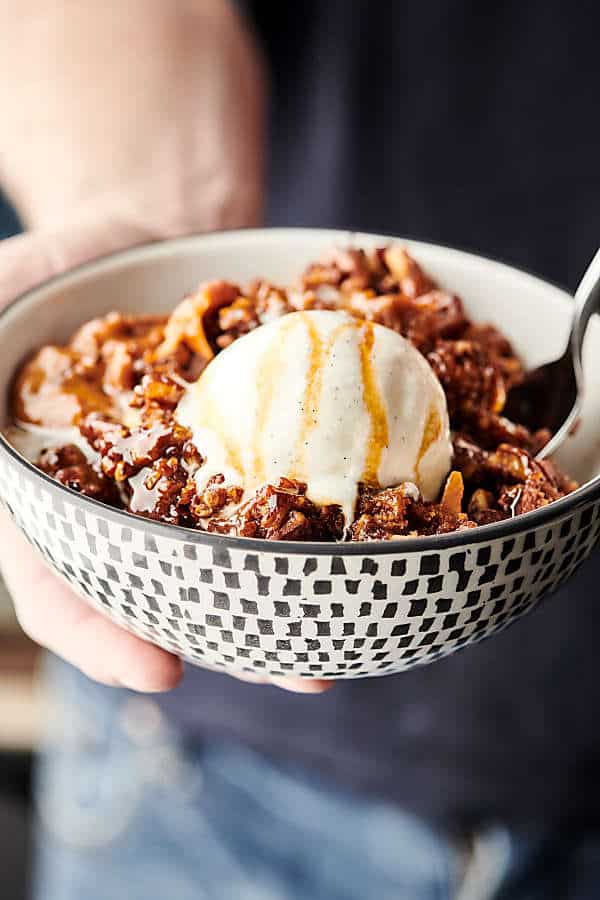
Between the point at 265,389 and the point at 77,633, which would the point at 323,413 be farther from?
the point at 77,633

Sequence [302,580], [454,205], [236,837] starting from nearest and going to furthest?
[302,580]
[454,205]
[236,837]

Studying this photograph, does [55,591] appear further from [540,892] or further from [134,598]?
[540,892]

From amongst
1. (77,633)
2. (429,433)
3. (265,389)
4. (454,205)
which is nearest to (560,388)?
(429,433)

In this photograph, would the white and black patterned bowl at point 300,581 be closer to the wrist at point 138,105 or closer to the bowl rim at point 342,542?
the bowl rim at point 342,542

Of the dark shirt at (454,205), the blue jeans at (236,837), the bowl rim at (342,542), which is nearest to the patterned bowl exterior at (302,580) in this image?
the bowl rim at (342,542)

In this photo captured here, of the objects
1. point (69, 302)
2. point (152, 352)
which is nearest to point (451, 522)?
point (152, 352)

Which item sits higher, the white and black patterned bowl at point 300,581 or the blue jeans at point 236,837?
the white and black patterned bowl at point 300,581
